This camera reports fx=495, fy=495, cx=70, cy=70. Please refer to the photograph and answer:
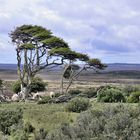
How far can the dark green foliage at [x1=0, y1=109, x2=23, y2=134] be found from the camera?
21984 mm

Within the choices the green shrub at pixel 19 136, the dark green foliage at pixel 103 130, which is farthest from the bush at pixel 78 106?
the dark green foliage at pixel 103 130

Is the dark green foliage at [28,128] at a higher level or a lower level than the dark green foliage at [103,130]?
lower

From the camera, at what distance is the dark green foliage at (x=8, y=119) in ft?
72.1

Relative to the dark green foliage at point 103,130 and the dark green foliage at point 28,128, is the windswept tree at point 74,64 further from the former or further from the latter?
the dark green foliage at point 103,130

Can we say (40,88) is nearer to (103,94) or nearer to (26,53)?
(26,53)

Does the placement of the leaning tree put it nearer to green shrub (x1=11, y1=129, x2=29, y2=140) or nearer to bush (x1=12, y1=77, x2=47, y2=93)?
bush (x1=12, y1=77, x2=47, y2=93)

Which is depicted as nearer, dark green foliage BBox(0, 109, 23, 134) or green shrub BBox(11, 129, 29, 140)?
green shrub BBox(11, 129, 29, 140)

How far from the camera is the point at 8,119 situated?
2250 centimetres

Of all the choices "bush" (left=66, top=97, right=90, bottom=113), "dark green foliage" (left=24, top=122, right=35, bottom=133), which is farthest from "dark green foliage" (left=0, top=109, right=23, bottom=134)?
"bush" (left=66, top=97, right=90, bottom=113)

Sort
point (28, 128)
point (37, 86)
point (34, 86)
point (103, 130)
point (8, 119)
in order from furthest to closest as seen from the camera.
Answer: point (37, 86) → point (34, 86) → point (8, 119) → point (28, 128) → point (103, 130)

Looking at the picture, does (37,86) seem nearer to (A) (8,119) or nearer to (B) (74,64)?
(B) (74,64)

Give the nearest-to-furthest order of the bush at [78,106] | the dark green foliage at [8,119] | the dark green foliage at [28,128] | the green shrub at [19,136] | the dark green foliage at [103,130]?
the dark green foliage at [103,130] → the green shrub at [19,136] → the dark green foliage at [28,128] → the dark green foliage at [8,119] → the bush at [78,106]

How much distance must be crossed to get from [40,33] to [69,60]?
5.23 meters

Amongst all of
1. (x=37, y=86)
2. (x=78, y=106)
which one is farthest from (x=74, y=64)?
(x=78, y=106)
